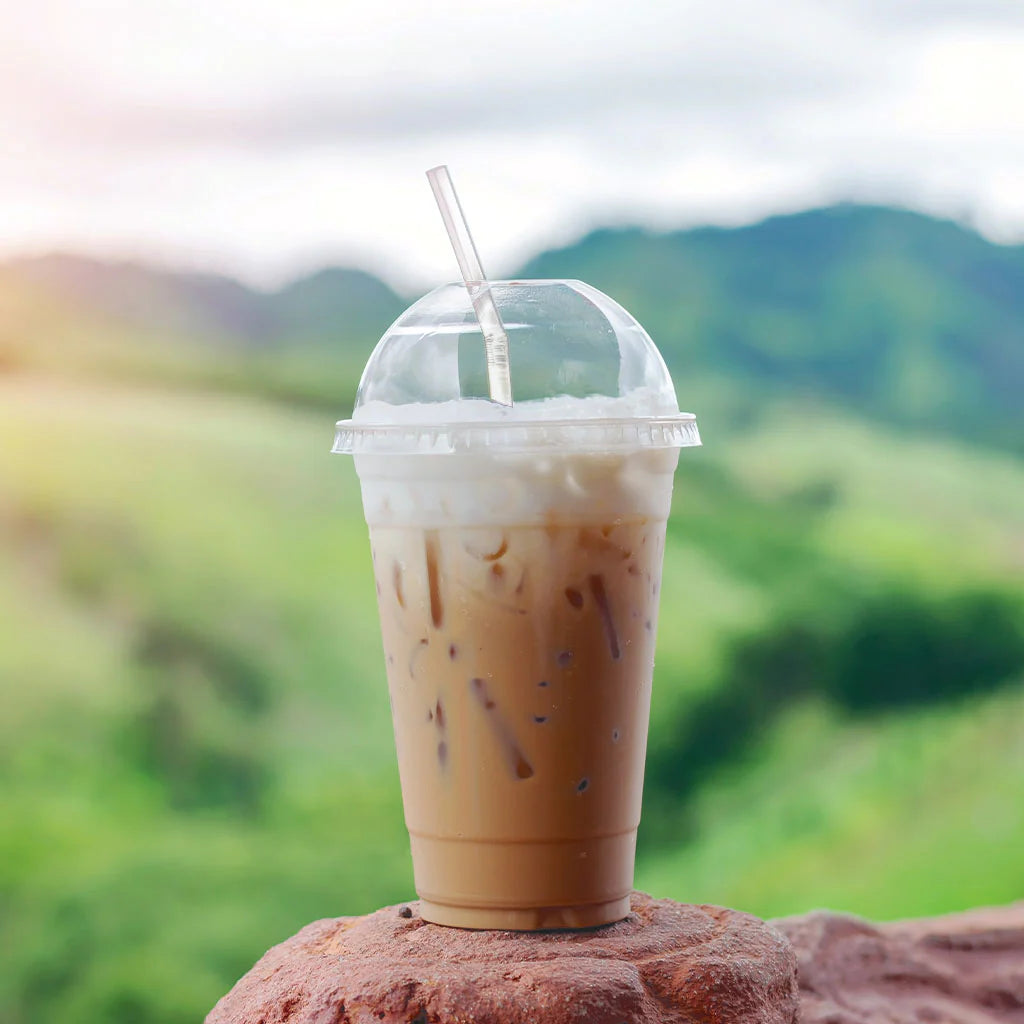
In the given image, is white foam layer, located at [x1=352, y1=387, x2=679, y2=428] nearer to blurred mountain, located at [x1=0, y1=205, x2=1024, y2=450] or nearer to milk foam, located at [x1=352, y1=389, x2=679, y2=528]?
milk foam, located at [x1=352, y1=389, x2=679, y2=528]

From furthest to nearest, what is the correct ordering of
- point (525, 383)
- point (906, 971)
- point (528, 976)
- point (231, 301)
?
point (231, 301) < point (906, 971) < point (525, 383) < point (528, 976)

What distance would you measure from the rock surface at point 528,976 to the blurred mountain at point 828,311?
90.0 inches

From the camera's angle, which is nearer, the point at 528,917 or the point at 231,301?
the point at 528,917

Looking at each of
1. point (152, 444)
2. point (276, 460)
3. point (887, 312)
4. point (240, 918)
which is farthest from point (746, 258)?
point (240, 918)

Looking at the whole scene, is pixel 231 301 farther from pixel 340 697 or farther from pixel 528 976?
pixel 528 976

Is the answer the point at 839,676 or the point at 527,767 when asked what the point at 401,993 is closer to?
the point at 527,767

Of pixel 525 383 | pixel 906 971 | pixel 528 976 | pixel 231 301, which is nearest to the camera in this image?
pixel 528 976

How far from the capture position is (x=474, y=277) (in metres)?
1.54

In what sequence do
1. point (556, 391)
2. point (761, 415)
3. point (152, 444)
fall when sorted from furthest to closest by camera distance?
1. point (761, 415)
2. point (152, 444)
3. point (556, 391)

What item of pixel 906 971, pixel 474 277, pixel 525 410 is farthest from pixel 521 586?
pixel 906 971

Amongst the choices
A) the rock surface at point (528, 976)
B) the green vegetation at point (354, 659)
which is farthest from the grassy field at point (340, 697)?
the rock surface at point (528, 976)

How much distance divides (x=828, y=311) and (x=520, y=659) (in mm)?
2534

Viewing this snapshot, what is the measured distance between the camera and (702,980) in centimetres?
144

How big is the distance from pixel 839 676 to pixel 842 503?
46 centimetres
